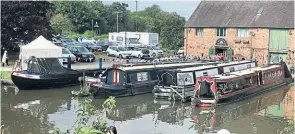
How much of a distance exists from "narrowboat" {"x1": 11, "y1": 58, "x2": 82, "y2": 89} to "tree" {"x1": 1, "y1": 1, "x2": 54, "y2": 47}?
9473mm

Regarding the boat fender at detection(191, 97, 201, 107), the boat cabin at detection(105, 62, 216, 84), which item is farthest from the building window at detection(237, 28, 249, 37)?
the boat fender at detection(191, 97, 201, 107)

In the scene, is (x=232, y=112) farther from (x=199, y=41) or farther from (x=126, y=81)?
(x=199, y=41)

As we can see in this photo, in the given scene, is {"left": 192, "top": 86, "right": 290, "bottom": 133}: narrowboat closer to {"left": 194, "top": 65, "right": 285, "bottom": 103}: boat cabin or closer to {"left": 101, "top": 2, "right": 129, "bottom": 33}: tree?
{"left": 194, "top": 65, "right": 285, "bottom": 103}: boat cabin

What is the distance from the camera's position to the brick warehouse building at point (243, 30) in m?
32.6

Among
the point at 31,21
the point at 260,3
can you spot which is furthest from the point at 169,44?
the point at 31,21

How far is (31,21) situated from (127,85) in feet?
46.8

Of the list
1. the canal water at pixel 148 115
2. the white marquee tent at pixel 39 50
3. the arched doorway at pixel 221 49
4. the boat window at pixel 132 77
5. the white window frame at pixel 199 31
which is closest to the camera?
the canal water at pixel 148 115

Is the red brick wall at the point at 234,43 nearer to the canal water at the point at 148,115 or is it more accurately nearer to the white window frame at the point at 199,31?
the white window frame at the point at 199,31

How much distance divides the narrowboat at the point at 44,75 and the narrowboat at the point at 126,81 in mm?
2187

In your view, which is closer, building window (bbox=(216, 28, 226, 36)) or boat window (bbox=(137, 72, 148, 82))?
boat window (bbox=(137, 72, 148, 82))

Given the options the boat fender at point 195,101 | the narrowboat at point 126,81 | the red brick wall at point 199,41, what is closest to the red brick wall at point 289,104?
the boat fender at point 195,101

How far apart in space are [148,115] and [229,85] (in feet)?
15.0

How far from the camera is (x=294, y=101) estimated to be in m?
21.2

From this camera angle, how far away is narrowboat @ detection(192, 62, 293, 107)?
18644 mm
